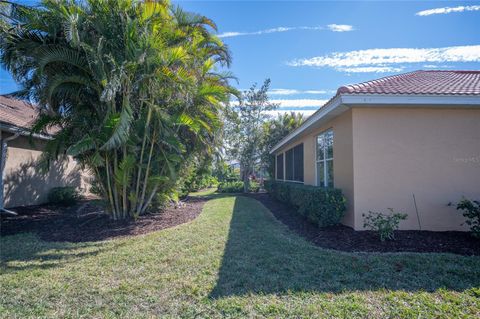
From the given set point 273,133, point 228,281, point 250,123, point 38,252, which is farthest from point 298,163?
point 38,252

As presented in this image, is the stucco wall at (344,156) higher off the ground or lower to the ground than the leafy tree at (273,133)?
lower

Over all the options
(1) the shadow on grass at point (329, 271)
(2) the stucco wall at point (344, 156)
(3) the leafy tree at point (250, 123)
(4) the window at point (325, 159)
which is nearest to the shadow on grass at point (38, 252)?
(1) the shadow on grass at point (329, 271)

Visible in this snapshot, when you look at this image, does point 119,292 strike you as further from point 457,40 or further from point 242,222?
point 457,40

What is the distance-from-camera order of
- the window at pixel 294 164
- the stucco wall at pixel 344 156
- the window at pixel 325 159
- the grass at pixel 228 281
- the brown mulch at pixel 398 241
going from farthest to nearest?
the window at pixel 294 164 → the window at pixel 325 159 → the stucco wall at pixel 344 156 → the brown mulch at pixel 398 241 → the grass at pixel 228 281

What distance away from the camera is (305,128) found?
929 cm

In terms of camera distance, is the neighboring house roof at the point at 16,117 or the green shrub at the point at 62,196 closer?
the neighboring house roof at the point at 16,117

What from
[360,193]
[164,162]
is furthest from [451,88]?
[164,162]

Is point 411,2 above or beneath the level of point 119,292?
above

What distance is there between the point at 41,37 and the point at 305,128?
7708mm

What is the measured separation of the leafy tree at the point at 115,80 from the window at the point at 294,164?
5373 millimetres

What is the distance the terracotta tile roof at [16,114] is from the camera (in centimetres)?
954

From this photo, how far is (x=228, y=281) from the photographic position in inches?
149

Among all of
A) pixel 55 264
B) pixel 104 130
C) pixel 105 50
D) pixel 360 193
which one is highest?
pixel 105 50

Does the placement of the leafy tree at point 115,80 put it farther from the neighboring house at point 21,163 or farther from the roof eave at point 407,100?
the roof eave at point 407,100
